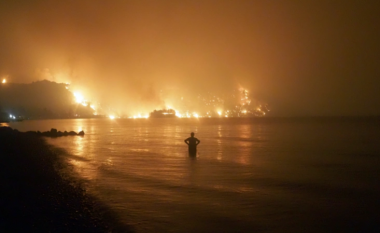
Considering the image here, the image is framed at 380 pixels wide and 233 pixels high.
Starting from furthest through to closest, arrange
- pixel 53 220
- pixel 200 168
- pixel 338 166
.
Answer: pixel 338 166, pixel 200 168, pixel 53 220

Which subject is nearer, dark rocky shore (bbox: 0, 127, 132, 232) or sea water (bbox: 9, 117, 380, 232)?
dark rocky shore (bbox: 0, 127, 132, 232)

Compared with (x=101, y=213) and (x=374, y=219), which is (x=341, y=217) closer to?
(x=374, y=219)

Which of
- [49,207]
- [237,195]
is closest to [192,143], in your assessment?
[237,195]

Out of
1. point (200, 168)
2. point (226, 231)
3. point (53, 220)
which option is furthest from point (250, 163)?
point (53, 220)

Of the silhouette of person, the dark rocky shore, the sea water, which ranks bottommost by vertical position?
the sea water

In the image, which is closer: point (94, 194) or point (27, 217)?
point (27, 217)

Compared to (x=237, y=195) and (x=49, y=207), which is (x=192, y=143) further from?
(x=49, y=207)


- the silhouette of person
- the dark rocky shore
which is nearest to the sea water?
the dark rocky shore

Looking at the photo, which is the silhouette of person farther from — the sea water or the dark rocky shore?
the dark rocky shore

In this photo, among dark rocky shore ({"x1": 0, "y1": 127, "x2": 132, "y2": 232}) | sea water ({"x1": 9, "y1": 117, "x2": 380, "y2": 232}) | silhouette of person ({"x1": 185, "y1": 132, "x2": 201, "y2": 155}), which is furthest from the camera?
silhouette of person ({"x1": 185, "y1": 132, "x2": 201, "y2": 155})

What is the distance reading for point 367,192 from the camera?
14766 millimetres

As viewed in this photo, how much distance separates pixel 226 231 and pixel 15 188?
9.14 m

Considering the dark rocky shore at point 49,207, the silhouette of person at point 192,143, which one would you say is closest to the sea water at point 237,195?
the dark rocky shore at point 49,207

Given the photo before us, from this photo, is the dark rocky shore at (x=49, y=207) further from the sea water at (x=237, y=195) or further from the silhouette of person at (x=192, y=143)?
the silhouette of person at (x=192, y=143)
